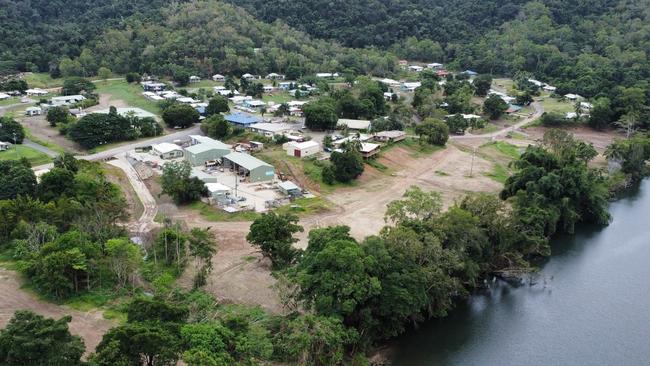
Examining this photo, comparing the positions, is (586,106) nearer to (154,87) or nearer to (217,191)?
(217,191)

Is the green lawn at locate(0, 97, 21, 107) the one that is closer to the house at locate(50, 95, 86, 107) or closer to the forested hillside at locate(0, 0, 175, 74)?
the house at locate(50, 95, 86, 107)

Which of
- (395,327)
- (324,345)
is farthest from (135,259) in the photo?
(395,327)

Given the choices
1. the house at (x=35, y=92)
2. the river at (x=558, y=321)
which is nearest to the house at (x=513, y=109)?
the river at (x=558, y=321)

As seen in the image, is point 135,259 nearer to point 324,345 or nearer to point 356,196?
point 324,345

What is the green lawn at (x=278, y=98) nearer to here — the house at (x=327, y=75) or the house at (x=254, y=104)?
the house at (x=254, y=104)

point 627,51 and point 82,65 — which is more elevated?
point 627,51

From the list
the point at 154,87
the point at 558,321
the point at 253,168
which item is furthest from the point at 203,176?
the point at 154,87
